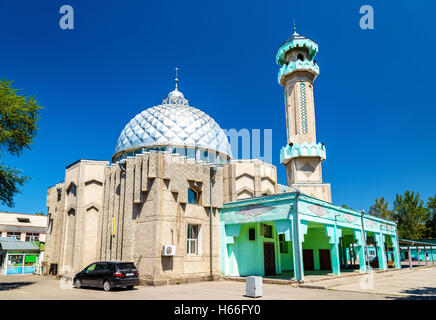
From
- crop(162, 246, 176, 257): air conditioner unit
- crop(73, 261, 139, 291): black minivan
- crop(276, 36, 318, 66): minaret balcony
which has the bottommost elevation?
crop(73, 261, 139, 291): black minivan

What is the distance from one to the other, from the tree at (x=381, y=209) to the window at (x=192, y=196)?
44.7 metres

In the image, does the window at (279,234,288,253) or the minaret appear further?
the minaret

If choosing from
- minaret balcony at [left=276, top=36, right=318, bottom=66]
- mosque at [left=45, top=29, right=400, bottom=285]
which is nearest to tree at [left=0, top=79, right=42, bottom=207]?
mosque at [left=45, top=29, right=400, bottom=285]

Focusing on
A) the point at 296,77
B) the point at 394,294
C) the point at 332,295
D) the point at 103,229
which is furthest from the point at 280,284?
the point at 296,77

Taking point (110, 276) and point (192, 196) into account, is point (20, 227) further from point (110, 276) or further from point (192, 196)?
point (110, 276)


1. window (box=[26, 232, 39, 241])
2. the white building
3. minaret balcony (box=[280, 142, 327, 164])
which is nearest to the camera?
minaret balcony (box=[280, 142, 327, 164])

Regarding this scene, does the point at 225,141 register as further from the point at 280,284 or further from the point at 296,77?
the point at 280,284

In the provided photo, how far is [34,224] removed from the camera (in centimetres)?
4316

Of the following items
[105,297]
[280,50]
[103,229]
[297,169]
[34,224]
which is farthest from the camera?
[34,224]

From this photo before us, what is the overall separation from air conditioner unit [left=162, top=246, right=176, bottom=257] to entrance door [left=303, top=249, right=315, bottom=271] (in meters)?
12.4

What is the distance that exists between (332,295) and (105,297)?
323 inches

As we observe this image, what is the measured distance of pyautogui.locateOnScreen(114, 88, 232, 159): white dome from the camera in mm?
25953

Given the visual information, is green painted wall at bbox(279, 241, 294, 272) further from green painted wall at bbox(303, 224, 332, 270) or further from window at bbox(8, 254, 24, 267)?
window at bbox(8, 254, 24, 267)

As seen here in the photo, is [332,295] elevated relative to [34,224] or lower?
lower
